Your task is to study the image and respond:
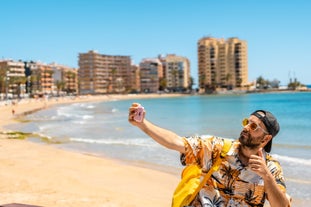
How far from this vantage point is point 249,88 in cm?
16950

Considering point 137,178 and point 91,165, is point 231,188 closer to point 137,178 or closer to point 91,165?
point 137,178

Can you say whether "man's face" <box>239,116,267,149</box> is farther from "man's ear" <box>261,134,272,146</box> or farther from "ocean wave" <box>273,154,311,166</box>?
"ocean wave" <box>273,154,311,166</box>

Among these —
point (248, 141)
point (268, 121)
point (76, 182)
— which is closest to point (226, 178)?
point (248, 141)

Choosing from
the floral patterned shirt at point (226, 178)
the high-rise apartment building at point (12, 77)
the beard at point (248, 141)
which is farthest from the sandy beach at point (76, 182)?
the high-rise apartment building at point (12, 77)

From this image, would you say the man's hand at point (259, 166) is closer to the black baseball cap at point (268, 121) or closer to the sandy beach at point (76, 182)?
the black baseball cap at point (268, 121)

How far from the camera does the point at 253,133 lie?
2756 millimetres

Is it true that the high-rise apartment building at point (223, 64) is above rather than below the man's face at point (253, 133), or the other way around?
above

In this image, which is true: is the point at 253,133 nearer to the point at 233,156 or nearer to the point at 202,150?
the point at 233,156

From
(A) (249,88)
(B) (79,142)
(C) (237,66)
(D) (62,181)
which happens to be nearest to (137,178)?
(D) (62,181)

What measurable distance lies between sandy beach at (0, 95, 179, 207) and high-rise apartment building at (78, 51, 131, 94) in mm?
145510

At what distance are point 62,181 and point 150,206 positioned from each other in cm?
248

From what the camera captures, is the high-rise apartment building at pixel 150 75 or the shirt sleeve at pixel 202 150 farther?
the high-rise apartment building at pixel 150 75

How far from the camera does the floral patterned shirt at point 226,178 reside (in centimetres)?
286

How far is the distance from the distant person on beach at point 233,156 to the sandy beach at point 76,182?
3554mm
